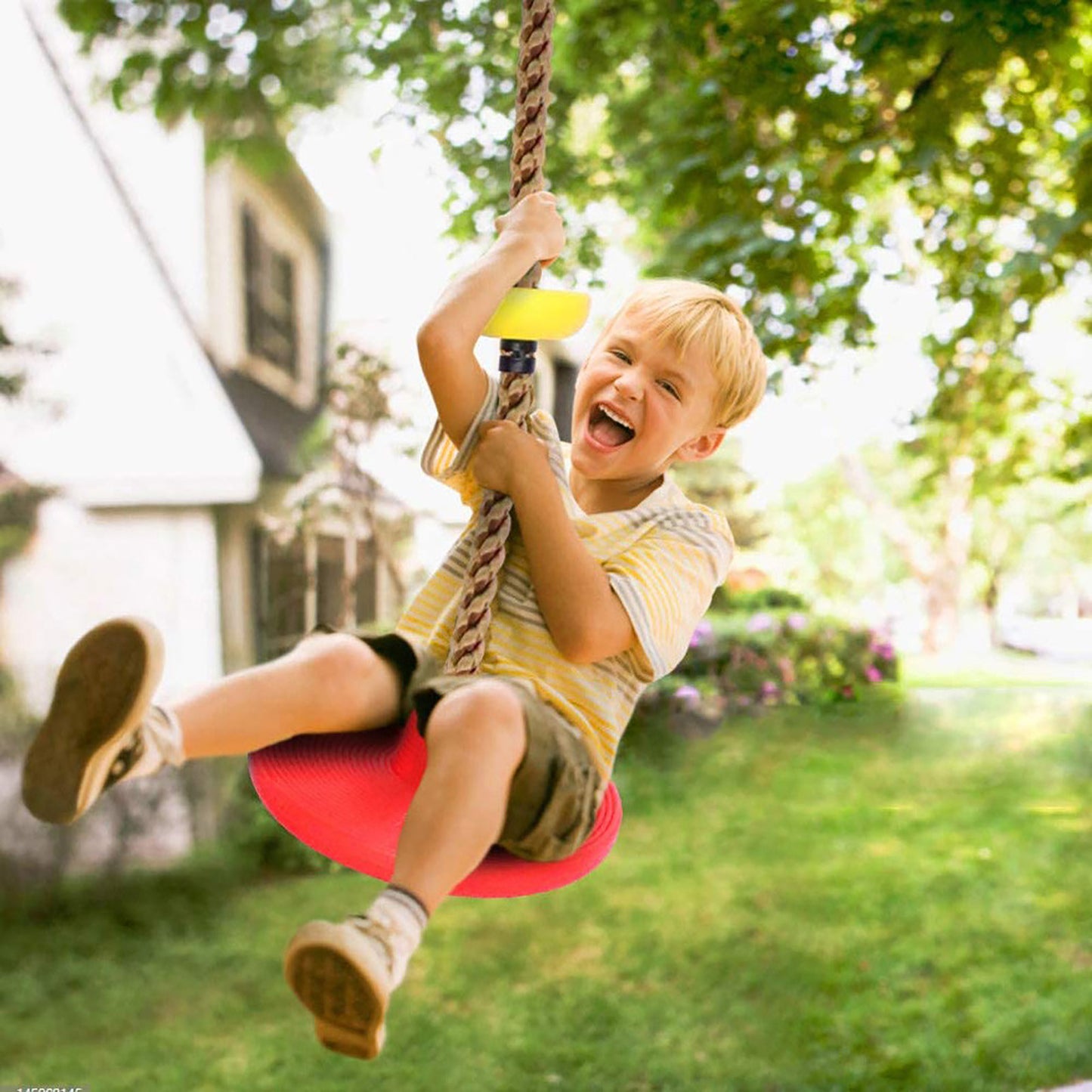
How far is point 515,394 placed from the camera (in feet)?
3.96

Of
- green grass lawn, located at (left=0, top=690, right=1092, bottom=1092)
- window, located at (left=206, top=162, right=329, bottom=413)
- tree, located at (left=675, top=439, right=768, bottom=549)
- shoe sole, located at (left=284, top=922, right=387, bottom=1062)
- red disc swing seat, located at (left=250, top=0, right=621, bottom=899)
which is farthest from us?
tree, located at (left=675, top=439, right=768, bottom=549)

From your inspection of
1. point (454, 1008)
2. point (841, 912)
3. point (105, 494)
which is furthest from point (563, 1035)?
point (105, 494)

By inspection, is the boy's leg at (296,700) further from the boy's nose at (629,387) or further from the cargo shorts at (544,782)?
the boy's nose at (629,387)

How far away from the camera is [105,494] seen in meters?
5.92

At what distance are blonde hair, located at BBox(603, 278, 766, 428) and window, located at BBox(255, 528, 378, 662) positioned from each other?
17.2 ft

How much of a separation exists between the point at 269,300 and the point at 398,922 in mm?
5943

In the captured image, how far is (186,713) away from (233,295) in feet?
17.9

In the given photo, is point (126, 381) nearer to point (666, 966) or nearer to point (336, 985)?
point (666, 966)

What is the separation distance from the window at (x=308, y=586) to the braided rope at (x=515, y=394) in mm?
5238

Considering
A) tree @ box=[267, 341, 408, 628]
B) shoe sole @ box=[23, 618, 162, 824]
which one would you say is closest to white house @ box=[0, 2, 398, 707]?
tree @ box=[267, 341, 408, 628]

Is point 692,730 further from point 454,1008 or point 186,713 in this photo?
point 186,713

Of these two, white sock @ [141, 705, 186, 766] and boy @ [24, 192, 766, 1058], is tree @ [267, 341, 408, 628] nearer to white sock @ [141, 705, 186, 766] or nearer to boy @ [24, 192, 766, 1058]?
boy @ [24, 192, 766, 1058]

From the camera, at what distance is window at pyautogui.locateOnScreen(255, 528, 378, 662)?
21.0ft

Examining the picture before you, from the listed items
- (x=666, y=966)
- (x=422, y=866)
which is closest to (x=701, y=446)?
(x=422, y=866)
